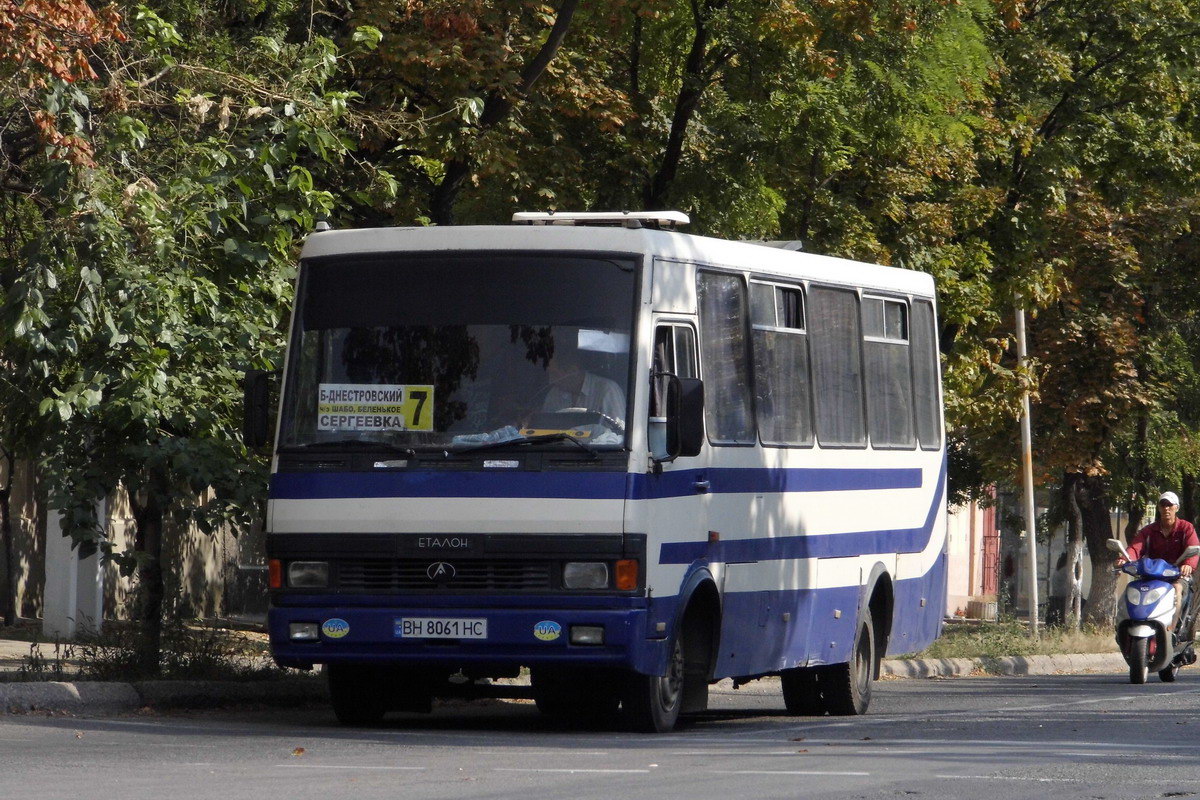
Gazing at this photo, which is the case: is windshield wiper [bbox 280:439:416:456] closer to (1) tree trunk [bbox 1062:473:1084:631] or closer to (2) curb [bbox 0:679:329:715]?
(2) curb [bbox 0:679:329:715]

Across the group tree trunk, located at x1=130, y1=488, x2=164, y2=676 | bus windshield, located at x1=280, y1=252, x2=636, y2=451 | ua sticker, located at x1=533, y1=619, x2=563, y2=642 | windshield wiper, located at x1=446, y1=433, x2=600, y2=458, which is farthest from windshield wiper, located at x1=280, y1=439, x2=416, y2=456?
tree trunk, located at x1=130, y1=488, x2=164, y2=676

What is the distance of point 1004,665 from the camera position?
964 inches

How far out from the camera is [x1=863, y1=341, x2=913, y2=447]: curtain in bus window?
Answer: 1577 centimetres

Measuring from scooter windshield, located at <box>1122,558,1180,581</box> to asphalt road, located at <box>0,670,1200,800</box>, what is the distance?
19.6 feet

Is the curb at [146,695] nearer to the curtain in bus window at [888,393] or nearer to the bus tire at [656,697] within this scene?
the bus tire at [656,697]

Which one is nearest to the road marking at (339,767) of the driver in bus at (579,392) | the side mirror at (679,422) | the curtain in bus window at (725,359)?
the driver in bus at (579,392)

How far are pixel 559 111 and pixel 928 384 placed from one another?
4588mm

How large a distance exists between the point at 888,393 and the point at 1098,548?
21971mm

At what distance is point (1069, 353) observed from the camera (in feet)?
105

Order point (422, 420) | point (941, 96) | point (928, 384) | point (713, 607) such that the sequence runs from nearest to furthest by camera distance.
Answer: point (422, 420), point (713, 607), point (928, 384), point (941, 96)

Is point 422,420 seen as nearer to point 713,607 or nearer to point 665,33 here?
point 713,607

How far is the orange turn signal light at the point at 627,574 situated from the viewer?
39.0ft

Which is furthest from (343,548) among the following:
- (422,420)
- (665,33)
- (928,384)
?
(665,33)

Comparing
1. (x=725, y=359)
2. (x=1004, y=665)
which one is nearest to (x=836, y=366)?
(x=725, y=359)
